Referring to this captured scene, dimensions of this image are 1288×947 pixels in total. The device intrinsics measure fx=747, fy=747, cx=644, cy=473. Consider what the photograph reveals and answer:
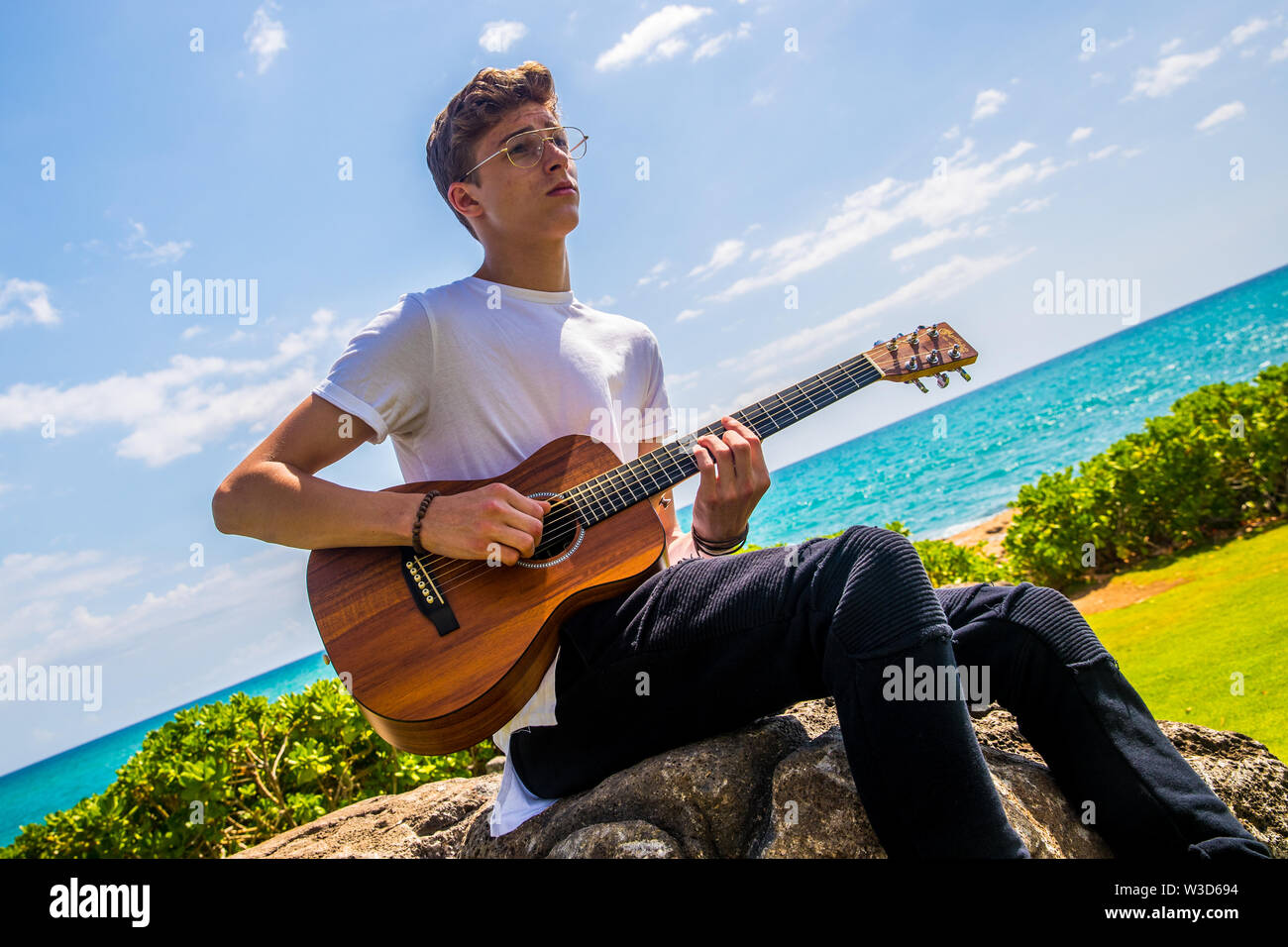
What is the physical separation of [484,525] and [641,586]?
500mm

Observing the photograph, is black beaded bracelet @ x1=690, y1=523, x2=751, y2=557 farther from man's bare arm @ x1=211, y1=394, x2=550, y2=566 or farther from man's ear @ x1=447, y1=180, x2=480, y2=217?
man's ear @ x1=447, y1=180, x2=480, y2=217

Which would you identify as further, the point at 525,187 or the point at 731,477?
the point at 525,187

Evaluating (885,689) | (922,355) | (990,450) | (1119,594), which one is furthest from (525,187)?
(990,450)

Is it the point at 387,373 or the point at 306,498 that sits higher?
the point at 387,373

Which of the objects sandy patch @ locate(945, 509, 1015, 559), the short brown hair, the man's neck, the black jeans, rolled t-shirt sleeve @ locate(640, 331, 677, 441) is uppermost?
the short brown hair

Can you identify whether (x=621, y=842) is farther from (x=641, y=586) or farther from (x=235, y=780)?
(x=235, y=780)

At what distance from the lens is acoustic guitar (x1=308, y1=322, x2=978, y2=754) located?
2.15 metres

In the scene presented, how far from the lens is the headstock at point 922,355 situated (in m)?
2.94

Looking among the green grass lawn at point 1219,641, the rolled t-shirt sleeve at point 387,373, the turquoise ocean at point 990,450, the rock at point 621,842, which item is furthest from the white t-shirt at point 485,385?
the turquoise ocean at point 990,450

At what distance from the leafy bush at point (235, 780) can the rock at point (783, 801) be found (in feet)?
8.34

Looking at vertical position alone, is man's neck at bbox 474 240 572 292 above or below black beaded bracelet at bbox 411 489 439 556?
above

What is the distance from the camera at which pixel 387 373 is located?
242cm

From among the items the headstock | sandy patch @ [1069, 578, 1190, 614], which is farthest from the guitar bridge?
sandy patch @ [1069, 578, 1190, 614]

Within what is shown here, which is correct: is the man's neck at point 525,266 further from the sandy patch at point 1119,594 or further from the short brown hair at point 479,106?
the sandy patch at point 1119,594
